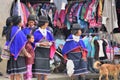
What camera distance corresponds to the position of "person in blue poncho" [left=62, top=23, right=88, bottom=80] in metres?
9.09

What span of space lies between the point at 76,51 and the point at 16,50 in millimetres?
1964

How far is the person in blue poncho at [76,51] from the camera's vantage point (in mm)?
9094

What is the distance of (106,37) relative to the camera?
11039 millimetres

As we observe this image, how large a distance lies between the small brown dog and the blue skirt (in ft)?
2.15

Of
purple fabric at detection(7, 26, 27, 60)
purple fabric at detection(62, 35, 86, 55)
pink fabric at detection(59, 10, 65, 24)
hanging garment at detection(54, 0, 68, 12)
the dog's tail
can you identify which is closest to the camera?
purple fabric at detection(7, 26, 27, 60)

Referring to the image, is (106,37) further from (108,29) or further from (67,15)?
(67,15)

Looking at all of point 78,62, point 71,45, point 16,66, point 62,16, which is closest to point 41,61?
point 16,66

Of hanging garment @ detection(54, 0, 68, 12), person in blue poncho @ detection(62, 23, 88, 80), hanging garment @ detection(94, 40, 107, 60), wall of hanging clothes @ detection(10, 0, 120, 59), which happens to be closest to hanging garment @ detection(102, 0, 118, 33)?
wall of hanging clothes @ detection(10, 0, 120, 59)

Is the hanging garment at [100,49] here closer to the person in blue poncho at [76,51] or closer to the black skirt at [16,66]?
the person in blue poncho at [76,51]

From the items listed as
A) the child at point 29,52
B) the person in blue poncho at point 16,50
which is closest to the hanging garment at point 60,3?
the child at point 29,52

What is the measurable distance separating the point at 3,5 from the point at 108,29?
3128 millimetres

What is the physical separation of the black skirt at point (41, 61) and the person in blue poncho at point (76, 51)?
0.97m

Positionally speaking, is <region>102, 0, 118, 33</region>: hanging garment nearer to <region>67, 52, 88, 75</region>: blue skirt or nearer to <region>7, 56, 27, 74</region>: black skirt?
<region>67, 52, 88, 75</region>: blue skirt

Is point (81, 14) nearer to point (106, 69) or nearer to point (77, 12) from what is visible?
point (77, 12)
